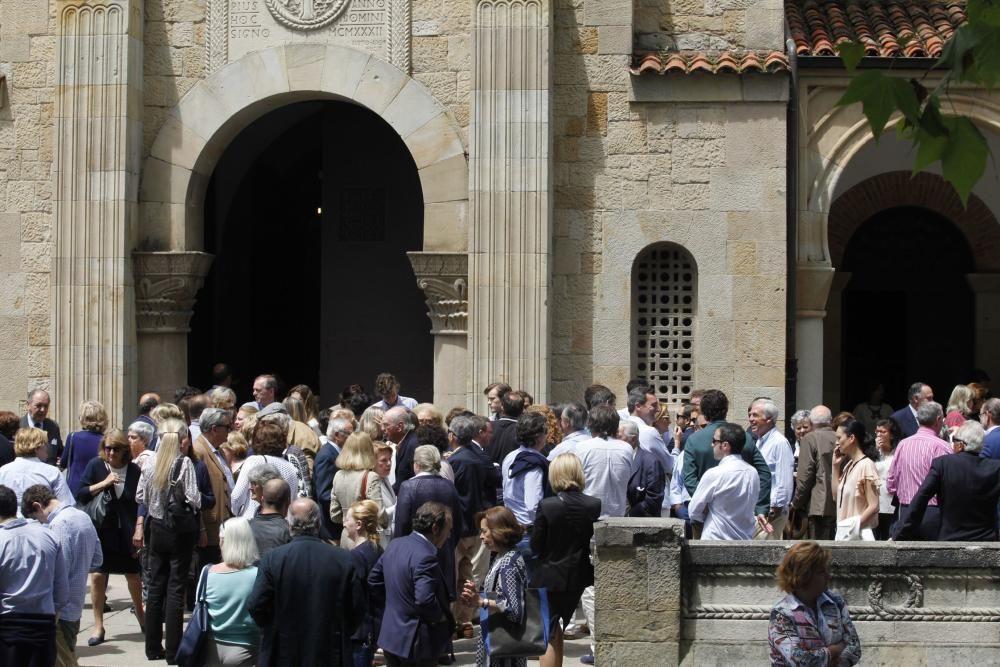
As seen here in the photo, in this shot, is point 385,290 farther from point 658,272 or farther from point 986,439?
point 986,439

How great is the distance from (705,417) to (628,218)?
4203mm

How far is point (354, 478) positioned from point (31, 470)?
214cm

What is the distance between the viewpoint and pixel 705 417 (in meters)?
12.4

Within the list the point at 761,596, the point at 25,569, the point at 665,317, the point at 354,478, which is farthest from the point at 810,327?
the point at 25,569

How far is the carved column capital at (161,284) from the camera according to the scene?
16359 millimetres

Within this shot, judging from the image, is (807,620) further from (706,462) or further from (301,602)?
(706,462)

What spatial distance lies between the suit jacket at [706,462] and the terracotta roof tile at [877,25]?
612cm

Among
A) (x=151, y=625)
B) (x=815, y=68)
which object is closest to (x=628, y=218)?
(x=815, y=68)

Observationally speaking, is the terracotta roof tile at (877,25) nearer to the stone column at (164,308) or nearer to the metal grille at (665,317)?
the metal grille at (665,317)

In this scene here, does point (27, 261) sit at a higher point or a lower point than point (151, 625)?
higher

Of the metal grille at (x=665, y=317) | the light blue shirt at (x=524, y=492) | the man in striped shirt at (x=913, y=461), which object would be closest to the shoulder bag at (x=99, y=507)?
the light blue shirt at (x=524, y=492)

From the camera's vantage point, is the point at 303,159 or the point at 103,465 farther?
the point at 303,159

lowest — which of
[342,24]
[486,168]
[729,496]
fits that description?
[729,496]

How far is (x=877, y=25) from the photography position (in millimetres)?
Answer: 17578
